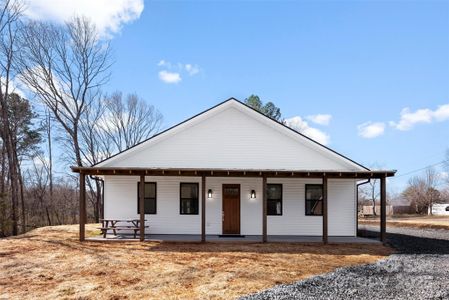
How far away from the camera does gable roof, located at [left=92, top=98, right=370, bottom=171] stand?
1493cm

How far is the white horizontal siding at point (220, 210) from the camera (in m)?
14.9

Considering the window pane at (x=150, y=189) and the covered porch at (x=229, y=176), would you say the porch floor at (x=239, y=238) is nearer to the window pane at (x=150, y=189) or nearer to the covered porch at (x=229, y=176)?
the covered porch at (x=229, y=176)

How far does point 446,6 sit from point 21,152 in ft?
96.4

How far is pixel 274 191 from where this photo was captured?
15.1 m

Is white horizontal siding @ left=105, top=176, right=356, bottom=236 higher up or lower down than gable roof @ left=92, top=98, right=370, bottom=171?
lower down

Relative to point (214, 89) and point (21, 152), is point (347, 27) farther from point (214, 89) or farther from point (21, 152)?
point (21, 152)

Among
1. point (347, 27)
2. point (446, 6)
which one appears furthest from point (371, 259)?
point (446, 6)

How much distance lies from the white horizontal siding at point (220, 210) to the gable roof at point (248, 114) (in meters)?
1.21

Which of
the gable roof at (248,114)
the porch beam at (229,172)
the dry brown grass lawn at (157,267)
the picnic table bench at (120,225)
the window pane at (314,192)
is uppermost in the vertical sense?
the gable roof at (248,114)

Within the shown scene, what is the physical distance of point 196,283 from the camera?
716cm

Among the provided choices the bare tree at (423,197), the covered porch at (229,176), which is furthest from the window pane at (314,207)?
the bare tree at (423,197)

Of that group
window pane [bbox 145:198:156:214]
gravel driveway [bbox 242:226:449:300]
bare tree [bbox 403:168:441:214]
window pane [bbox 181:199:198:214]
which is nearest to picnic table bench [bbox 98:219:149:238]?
window pane [bbox 145:198:156:214]

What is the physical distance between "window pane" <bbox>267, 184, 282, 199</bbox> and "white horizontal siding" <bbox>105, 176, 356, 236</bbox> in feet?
0.62

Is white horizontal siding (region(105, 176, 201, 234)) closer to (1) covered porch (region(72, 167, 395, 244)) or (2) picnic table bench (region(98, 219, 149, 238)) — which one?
(2) picnic table bench (region(98, 219, 149, 238))
